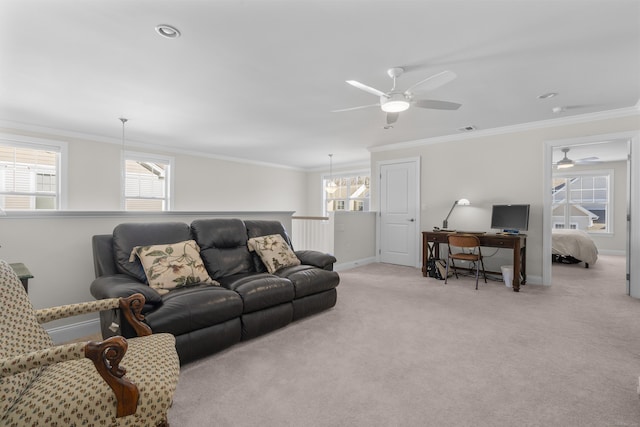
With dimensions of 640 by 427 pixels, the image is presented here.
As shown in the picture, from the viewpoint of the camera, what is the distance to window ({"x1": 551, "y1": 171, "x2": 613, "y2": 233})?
7.43 metres

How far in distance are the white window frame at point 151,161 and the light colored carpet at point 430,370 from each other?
180 inches

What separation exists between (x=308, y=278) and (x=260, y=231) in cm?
84

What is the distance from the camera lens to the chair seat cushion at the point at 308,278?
113 inches

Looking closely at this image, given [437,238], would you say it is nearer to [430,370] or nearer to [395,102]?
[395,102]

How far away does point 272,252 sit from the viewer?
3.14 metres

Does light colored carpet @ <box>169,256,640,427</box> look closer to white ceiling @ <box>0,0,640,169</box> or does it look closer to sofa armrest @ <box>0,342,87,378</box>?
sofa armrest @ <box>0,342,87,378</box>

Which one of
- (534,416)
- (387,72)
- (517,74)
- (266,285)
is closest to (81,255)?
(266,285)

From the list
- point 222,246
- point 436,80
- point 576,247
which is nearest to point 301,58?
point 436,80

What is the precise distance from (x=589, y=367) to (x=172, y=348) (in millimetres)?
2718

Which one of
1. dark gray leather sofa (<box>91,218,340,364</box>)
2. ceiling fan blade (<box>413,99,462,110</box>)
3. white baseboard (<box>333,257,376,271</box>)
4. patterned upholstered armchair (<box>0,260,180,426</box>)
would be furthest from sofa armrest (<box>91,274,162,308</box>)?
white baseboard (<box>333,257,376,271</box>)

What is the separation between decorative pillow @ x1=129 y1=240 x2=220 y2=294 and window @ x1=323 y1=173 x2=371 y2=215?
592 centimetres

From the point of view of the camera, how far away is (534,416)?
1.60 m

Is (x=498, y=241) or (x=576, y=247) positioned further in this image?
(x=576, y=247)

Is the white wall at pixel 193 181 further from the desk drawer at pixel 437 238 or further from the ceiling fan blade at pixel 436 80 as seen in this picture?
the ceiling fan blade at pixel 436 80
